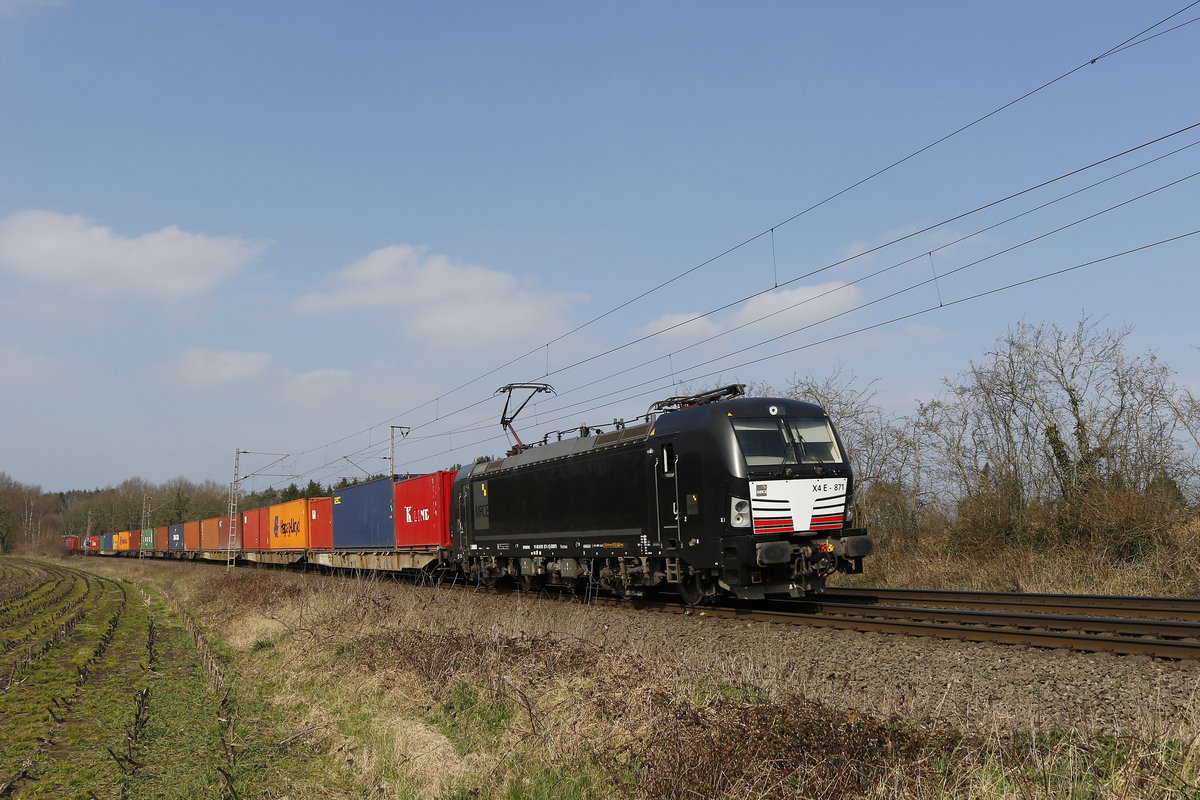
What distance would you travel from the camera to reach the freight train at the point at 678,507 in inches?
543

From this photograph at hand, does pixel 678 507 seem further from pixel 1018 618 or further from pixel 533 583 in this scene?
pixel 533 583

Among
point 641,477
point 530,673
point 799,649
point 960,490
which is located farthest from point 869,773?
point 960,490

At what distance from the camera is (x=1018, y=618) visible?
11375mm

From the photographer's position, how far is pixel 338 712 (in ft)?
31.0

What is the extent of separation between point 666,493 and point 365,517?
20.0 meters

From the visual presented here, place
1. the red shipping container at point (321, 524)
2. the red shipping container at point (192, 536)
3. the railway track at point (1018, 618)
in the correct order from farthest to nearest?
1. the red shipping container at point (192, 536)
2. the red shipping container at point (321, 524)
3. the railway track at point (1018, 618)

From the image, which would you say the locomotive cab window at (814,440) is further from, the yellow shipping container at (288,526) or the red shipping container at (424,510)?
the yellow shipping container at (288,526)

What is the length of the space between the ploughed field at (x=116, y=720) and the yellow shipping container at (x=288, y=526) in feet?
61.4

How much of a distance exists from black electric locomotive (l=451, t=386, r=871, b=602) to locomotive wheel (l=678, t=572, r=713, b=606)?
→ 0.03m

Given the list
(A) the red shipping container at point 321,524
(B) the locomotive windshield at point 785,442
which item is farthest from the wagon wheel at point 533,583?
(A) the red shipping container at point 321,524

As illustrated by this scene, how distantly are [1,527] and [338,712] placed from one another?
136 metres

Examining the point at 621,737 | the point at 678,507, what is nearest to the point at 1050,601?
the point at 678,507

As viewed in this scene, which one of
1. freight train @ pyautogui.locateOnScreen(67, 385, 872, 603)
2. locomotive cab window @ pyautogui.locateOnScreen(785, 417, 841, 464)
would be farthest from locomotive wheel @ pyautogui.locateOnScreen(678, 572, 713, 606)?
locomotive cab window @ pyautogui.locateOnScreen(785, 417, 841, 464)

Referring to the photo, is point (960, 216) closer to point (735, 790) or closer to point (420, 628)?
point (420, 628)
